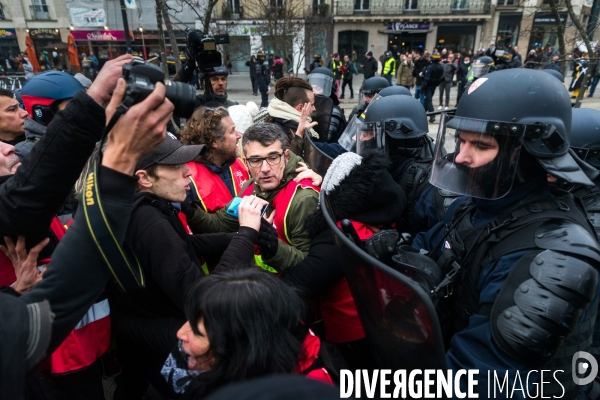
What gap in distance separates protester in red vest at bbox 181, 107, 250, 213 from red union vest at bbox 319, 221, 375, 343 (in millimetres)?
1157

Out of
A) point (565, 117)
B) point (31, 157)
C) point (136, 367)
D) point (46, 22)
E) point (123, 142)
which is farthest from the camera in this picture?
point (46, 22)

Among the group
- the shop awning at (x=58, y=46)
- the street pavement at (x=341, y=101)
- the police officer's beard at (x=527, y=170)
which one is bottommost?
the street pavement at (x=341, y=101)

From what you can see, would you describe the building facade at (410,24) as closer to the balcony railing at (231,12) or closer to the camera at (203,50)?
the balcony railing at (231,12)

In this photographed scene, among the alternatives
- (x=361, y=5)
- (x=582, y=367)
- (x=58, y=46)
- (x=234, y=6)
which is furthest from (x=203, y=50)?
(x=58, y=46)

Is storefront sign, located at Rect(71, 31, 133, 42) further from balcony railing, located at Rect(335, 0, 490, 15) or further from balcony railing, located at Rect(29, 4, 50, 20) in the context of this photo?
balcony railing, located at Rect(335, 0, 490, 15)

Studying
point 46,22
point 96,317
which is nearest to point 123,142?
point 96,317

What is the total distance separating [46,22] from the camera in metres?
27.2

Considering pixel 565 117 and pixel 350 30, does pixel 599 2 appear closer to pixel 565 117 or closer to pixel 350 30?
pixel 350 30

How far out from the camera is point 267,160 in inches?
92.3

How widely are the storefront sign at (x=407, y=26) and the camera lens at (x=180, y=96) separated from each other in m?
A: 31.3

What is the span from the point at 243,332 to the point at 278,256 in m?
0.73

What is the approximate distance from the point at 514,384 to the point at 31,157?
1890mm

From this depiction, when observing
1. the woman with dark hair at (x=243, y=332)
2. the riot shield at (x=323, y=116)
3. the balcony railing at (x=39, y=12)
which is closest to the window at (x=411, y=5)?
the balcony railing at (x=39, y=12)

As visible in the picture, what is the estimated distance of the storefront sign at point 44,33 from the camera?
2697cm
